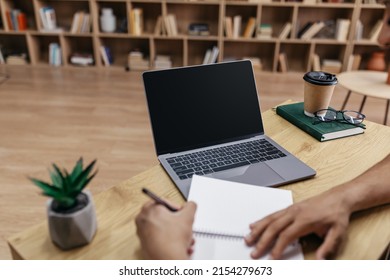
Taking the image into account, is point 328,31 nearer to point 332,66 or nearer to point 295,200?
point 332,66

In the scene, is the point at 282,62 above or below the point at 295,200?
below

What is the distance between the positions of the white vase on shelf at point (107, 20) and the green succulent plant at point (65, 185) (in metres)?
3.92

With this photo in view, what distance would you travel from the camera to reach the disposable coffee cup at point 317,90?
1256 millimetres

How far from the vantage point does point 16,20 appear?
14.4ft

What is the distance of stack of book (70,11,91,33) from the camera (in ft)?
14.3

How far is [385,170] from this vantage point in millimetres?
948

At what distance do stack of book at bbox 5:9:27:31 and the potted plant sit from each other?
13.9 feet

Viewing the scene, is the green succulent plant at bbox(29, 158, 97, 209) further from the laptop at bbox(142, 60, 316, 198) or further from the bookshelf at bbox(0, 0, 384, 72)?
the bookshelf at bbox(0, 0, 384, 72)

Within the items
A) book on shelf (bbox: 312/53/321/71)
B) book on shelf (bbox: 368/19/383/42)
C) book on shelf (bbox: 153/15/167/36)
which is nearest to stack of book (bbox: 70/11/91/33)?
book on shelf (bbox: 153/15/167/36)

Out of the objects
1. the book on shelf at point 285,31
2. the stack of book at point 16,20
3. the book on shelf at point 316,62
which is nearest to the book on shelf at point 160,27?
the book on shelf at point 285,31

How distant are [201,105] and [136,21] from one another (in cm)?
349

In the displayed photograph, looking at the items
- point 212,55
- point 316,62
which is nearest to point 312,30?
point 316,62

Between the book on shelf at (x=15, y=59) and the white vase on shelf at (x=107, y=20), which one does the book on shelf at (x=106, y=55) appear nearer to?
the white vase on shelf at (x=107, y=20)

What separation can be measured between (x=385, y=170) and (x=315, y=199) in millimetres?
236
